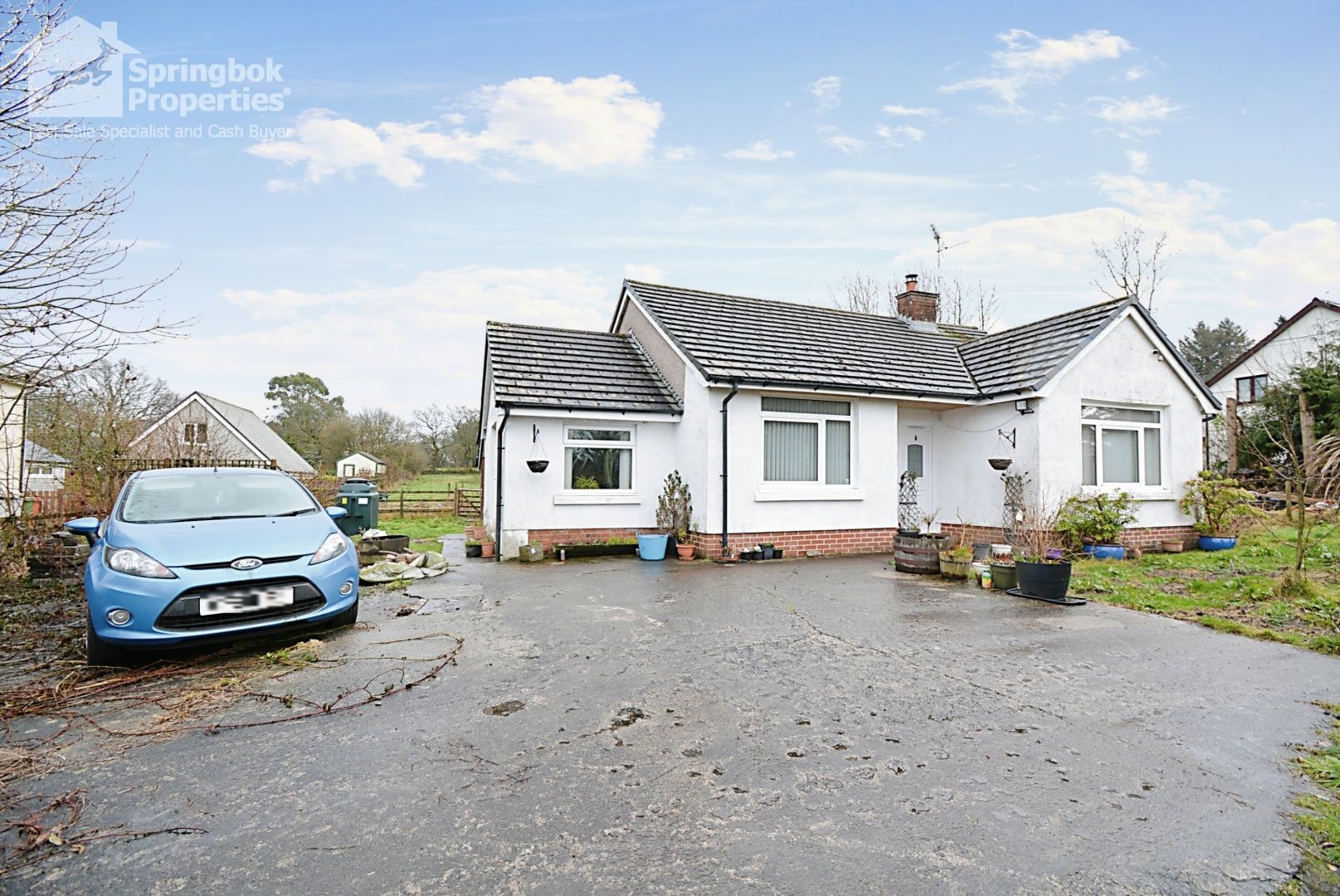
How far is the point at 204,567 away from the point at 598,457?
7.95 meters

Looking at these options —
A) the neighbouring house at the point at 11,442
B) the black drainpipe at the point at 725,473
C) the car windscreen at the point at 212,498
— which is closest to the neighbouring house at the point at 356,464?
the neighbouring house at the point at 11,442

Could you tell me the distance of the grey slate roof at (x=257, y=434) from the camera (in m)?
32.9

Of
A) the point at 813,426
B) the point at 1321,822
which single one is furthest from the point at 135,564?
the point at 813,426

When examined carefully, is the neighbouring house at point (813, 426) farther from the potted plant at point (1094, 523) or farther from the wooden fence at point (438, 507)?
the wooden fence at point (438, 507)

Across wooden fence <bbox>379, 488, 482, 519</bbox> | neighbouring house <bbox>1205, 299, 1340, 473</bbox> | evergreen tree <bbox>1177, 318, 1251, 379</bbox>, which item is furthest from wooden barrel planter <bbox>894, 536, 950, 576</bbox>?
evergreen tree <bbox>1177, 318, 1251, 379</bbox>

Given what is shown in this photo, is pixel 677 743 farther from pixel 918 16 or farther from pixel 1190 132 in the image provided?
pixel 1190 132

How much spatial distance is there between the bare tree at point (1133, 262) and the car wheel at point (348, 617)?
33087 millimetres

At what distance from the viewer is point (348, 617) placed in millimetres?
6031

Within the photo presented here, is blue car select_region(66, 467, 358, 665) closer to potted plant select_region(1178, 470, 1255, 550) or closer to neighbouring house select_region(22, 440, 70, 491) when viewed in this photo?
neighbouring house select_region(22, 440, 70, 491)

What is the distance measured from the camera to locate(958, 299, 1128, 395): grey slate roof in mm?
12500

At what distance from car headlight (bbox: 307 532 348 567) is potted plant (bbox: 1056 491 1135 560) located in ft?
38.9

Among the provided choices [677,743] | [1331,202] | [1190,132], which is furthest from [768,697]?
[1331,202]

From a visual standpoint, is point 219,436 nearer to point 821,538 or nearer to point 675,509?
point 675,509

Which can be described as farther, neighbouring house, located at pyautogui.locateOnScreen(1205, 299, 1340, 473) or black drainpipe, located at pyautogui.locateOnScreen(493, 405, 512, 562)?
neighbouring house, located at pyautogui.locateOnScreen(1205, 299, 1340, 473)
